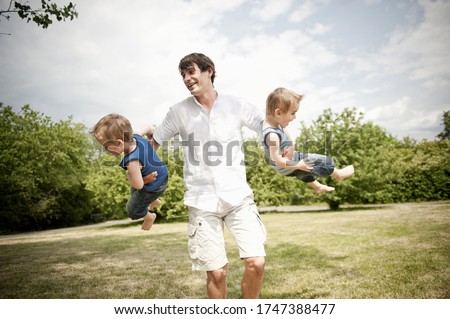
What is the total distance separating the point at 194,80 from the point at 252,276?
1835 mm

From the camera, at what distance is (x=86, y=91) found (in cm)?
657

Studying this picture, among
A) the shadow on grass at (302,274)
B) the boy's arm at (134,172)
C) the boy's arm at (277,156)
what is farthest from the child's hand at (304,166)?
the shadow on grass at (302,274)

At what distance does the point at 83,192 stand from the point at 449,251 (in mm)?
23978

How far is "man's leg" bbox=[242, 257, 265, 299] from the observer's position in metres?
2.75

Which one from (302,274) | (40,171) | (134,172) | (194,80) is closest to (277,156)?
(194,80)

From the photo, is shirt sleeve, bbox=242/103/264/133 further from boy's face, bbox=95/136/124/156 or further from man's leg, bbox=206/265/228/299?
man's leg, bbox=206/265/228/299

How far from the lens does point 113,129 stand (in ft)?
8.41

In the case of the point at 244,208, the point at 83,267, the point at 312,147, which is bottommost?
the point at 83,267

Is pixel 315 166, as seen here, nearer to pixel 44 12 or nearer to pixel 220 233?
pixel 220 233

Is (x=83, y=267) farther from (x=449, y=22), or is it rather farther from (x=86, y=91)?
(x=449, y=22)

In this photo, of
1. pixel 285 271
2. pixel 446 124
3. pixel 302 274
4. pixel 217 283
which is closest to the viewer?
pixel 217 283

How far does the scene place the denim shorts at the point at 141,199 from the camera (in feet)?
9.98

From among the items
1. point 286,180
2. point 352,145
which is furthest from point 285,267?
point 286,180
